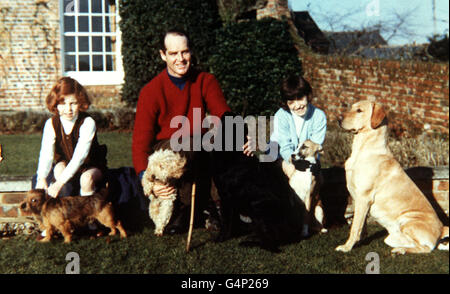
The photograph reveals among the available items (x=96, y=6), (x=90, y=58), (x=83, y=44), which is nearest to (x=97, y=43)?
(x=83, y=44)

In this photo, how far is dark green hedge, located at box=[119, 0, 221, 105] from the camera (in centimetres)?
898

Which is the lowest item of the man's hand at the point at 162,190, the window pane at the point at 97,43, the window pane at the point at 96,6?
the man's hand at the point at 162,190

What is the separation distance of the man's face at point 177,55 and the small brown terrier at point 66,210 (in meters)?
1.22

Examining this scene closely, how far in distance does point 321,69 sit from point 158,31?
3524 millimetres

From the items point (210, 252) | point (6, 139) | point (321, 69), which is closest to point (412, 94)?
point (321, 69)

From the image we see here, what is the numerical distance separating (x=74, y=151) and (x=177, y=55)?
1191mm

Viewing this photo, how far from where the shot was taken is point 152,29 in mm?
9070

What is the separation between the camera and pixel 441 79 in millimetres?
6539

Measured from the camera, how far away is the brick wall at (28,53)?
18.0 feet

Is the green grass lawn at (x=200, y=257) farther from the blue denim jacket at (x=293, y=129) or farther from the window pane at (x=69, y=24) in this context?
the window pane at (x=69, y=24)

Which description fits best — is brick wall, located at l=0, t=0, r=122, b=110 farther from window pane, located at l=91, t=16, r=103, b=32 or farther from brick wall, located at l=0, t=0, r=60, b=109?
window pane, located at l=91, t=16, r=103, b=32

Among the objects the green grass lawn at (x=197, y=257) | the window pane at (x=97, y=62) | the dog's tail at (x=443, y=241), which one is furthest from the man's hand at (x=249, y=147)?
the window pane at (x=97, y=62)

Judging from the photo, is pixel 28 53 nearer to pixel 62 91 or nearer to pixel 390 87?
pixel 62 91

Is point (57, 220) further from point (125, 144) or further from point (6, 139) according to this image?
point (125, 144)
